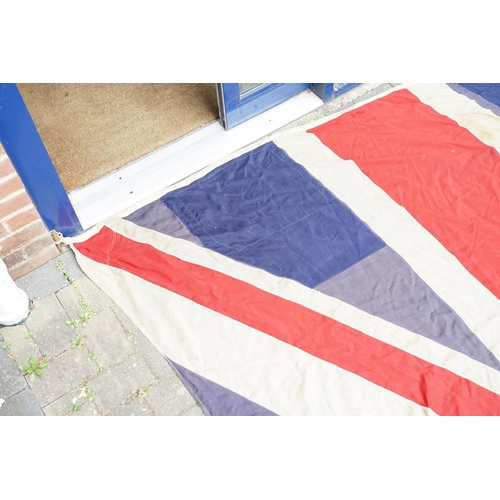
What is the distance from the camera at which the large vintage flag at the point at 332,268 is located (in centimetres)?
227

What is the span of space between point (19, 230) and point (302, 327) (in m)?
1.35

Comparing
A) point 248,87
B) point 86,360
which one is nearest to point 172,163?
point 248,87

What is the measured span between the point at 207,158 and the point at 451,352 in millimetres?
1658

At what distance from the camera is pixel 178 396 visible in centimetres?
227

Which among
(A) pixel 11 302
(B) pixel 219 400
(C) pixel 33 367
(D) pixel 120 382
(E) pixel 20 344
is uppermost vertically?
(A) pixel 11 302

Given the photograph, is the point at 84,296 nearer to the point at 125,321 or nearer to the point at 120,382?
the point at 125,321

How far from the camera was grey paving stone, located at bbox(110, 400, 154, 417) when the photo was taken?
2.22m

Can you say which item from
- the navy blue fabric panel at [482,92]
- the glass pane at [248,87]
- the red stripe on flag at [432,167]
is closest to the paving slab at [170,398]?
the red stripe on flag at [432,167]

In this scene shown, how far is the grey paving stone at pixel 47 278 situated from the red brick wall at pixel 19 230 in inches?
1.2

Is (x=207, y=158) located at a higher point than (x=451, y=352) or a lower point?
higher

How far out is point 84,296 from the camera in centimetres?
254

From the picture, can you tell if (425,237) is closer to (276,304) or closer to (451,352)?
(451,352)

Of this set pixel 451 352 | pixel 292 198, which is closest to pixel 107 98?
pixel 292 198
